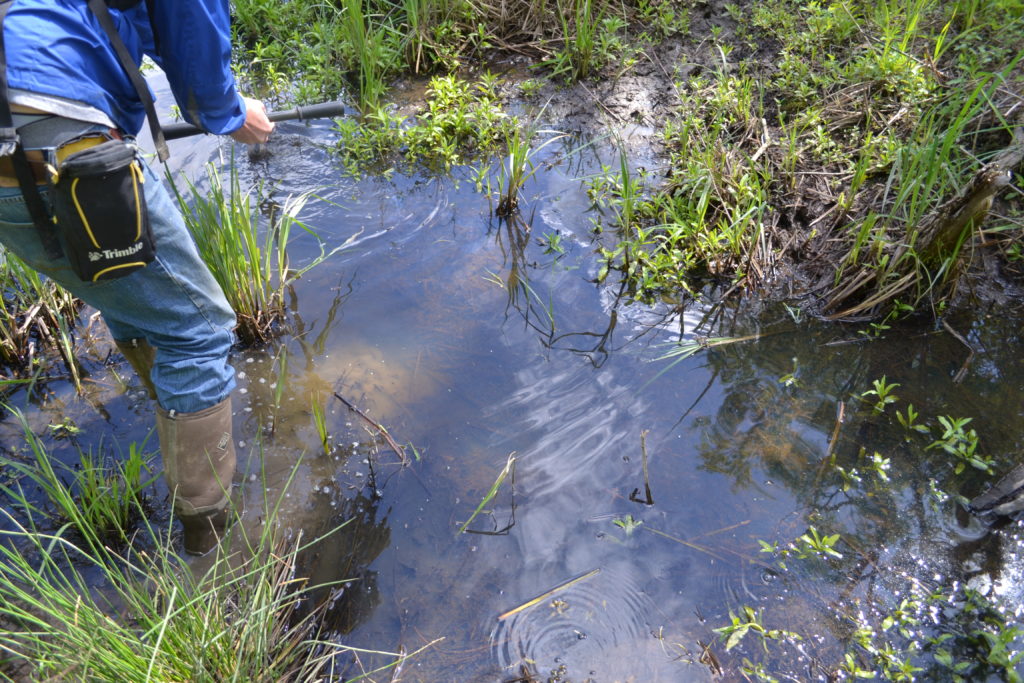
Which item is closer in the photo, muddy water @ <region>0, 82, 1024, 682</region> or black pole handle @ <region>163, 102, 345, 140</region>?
muddy water @ <region>0, 82, 1024, 682</region>

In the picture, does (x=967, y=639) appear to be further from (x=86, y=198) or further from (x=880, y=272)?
(x=86, y=198)

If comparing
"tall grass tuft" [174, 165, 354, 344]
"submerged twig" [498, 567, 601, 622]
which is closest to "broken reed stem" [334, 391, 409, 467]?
"tall grass tuft" [174, 165, 354, 344]

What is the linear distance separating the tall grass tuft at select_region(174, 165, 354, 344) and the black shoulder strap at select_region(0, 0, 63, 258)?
2.49 feet

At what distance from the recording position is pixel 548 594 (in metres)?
2.26

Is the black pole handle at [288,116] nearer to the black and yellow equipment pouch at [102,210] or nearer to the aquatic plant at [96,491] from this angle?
the black and yellow equipment pouch at [102,210]

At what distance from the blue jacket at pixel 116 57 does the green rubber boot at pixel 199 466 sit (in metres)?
0.94

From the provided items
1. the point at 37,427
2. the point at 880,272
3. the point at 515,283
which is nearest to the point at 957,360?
the point at 880,272

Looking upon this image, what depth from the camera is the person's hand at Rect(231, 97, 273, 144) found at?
95.3 inches

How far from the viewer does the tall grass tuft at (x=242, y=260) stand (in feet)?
9.22

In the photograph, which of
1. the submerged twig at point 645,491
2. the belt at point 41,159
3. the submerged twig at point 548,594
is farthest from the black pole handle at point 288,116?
the submerged twig at point 548,594

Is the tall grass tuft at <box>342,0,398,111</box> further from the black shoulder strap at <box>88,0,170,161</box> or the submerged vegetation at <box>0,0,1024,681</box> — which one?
the black shoulder strap at <box>88,0,170,161</box>

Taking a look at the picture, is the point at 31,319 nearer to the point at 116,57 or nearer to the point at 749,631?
the point at 116,57

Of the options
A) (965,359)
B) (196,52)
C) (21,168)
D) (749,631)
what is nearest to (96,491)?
(21,168)

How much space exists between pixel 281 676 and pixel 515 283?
203 cm
